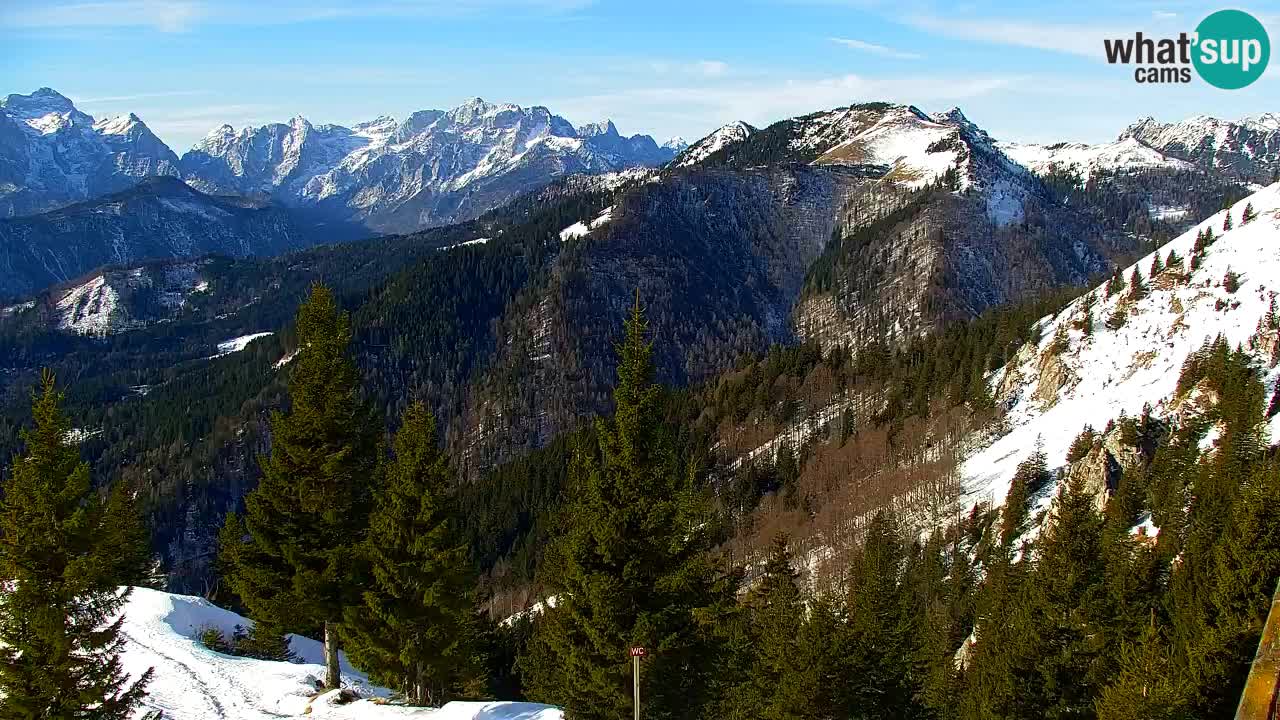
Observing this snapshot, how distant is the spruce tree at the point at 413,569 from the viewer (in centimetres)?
3488

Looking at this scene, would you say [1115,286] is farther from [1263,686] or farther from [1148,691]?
[1263,686]

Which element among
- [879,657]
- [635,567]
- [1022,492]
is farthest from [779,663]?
[1022,492]

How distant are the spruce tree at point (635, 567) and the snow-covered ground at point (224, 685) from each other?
478cm

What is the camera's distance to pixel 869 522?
409ft

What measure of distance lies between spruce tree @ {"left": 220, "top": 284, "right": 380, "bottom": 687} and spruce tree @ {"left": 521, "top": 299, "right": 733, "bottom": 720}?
11.3 m

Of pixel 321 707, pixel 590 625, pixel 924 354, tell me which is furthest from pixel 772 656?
pixel 924 354

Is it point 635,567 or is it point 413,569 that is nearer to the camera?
point 635,567

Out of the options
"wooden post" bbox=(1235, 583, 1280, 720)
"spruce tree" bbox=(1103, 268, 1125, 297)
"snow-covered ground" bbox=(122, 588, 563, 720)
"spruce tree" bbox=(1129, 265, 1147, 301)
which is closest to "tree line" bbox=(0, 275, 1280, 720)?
"snow-covered ground" bbox=(122, 588, 563, 720)

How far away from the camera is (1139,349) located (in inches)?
4776

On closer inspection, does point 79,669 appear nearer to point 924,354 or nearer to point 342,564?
point 342,564

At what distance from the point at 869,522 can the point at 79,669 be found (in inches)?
4427

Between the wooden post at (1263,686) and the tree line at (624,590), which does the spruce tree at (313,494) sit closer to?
the tree line at (624,590)

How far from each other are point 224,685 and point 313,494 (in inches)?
400

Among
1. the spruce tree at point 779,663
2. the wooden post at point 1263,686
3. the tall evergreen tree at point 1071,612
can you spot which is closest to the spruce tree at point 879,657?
the spruce tree at point 779,663
